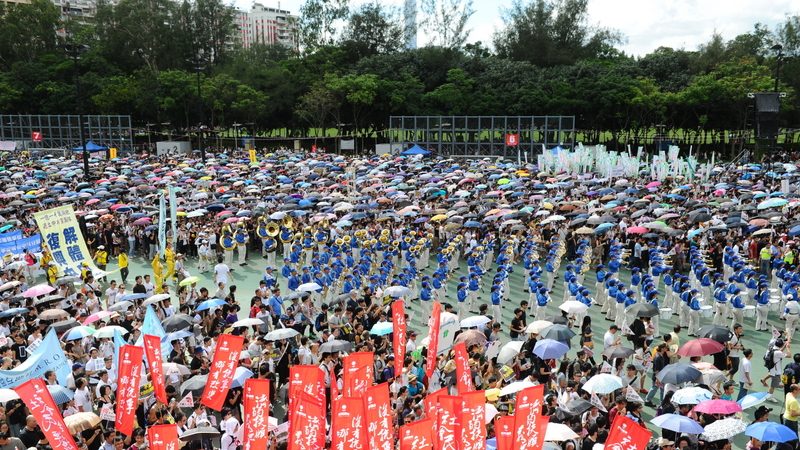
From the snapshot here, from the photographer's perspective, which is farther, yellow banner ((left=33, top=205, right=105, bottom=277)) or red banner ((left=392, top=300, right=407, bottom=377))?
yellow banner ((left=33, top=205, right=105, bottom=277))

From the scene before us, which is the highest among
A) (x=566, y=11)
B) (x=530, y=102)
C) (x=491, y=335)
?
(x=566, y=11)

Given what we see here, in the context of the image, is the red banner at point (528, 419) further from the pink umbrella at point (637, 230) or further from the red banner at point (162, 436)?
the pink umbrella at point (637, 230)

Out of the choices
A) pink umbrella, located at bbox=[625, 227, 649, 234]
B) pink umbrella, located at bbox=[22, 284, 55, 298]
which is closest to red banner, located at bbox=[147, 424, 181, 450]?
pink umbrella, located at bbox=[22, 284, 55, 298]

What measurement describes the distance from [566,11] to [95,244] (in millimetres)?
51482

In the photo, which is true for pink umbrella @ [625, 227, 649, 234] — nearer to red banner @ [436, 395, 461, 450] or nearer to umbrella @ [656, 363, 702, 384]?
umbrella @ [656, 363, 702, 384]

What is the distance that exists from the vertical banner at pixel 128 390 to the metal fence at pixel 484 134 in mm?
33955

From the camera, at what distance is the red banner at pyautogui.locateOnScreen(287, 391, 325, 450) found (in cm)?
731

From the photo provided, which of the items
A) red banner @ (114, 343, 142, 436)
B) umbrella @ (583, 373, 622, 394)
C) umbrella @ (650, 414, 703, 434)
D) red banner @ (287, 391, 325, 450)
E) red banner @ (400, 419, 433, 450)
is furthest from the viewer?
umbrella @ (583, 373, 622, 394)

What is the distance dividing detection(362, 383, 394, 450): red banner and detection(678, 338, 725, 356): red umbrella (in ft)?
19.8

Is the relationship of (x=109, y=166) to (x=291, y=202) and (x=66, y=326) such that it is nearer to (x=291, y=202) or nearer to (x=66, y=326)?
(x=291, y=202)

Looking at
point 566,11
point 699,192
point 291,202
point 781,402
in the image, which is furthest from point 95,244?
point 566,11

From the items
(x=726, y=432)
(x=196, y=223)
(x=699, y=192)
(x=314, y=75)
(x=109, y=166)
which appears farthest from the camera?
(x=314, y=75)

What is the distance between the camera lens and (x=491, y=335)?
13.0 meters

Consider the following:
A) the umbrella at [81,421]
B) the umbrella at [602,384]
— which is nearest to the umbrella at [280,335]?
the umbrella at [81,421]
